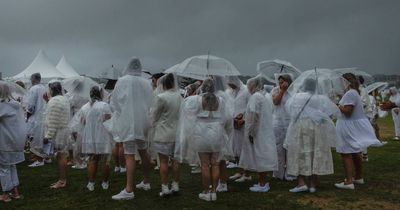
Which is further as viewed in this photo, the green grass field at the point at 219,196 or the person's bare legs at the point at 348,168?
the person's bare legs at the point at 348,168

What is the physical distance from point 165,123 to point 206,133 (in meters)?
0.77

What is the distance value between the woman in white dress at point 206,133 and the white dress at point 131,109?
68 cm

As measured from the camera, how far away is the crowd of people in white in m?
7.15

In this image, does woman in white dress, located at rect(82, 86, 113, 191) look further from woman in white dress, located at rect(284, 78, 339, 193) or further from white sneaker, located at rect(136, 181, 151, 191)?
woman in white dress, located at rect(284, 78, 339, 193)

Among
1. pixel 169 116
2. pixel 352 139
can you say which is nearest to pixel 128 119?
pixel 169 116

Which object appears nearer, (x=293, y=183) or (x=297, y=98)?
(x=297, y=98)

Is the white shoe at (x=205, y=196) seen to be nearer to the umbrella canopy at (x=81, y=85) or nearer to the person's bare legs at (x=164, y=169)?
the person's bare legs at (x=164, y=169)

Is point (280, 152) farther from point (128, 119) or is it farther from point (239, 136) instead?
point (128, 119)

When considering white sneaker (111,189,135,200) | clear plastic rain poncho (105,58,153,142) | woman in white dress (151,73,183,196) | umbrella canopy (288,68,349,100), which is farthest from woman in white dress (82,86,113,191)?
umbrella canopy (288,68,349,100)

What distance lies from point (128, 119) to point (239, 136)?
10.1 ft

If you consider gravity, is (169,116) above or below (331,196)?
above

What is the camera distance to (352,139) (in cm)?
809

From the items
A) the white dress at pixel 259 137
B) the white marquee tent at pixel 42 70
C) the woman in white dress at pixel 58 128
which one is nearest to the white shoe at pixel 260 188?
the white dress at pixel 259 137

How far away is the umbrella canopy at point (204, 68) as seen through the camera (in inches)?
332
